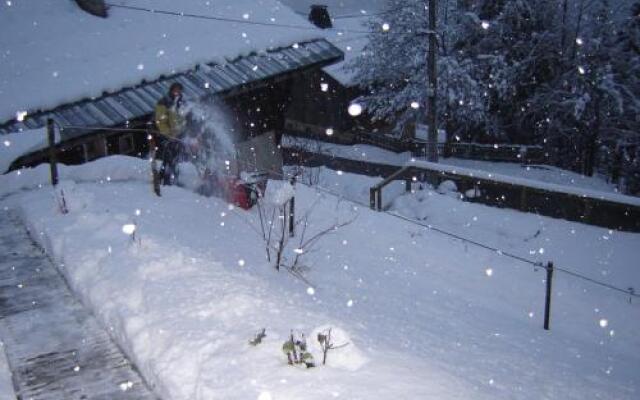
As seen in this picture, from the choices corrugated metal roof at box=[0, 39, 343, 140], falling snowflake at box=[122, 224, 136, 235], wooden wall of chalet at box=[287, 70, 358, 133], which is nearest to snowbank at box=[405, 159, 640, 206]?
corrugated metal roof at box=[0, 39, 343, 140]

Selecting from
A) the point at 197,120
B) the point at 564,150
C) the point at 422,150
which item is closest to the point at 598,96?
the point at 564,150

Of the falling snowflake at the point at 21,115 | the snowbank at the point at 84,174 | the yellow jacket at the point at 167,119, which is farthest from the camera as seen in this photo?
the falling snowflake at the point at 21,115

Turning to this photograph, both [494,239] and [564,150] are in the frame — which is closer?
[494,239]

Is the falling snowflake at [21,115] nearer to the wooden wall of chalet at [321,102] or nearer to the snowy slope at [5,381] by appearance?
the snowy slope at [5,381]

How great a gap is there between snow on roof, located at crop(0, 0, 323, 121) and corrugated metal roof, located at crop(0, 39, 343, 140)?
20 centimetres

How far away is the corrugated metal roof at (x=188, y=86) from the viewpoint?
39.5 feet

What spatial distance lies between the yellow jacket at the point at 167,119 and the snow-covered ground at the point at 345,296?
88 centimetres

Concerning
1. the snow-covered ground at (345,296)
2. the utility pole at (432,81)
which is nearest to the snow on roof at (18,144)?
the snow-covered ground at (345,296)

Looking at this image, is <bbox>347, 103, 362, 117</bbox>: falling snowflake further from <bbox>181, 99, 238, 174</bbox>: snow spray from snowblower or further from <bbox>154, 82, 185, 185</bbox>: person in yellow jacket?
<bbox>154, 82, 185, 185</bbox>: person in yellow jacket

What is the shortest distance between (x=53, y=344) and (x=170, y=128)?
18.6 feet

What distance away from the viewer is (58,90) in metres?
12.4

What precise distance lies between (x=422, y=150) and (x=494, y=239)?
1994cm

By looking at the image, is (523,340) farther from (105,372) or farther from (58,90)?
(58,90)

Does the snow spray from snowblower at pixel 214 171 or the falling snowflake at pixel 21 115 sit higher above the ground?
the falling snowflake at pixel 21 115
